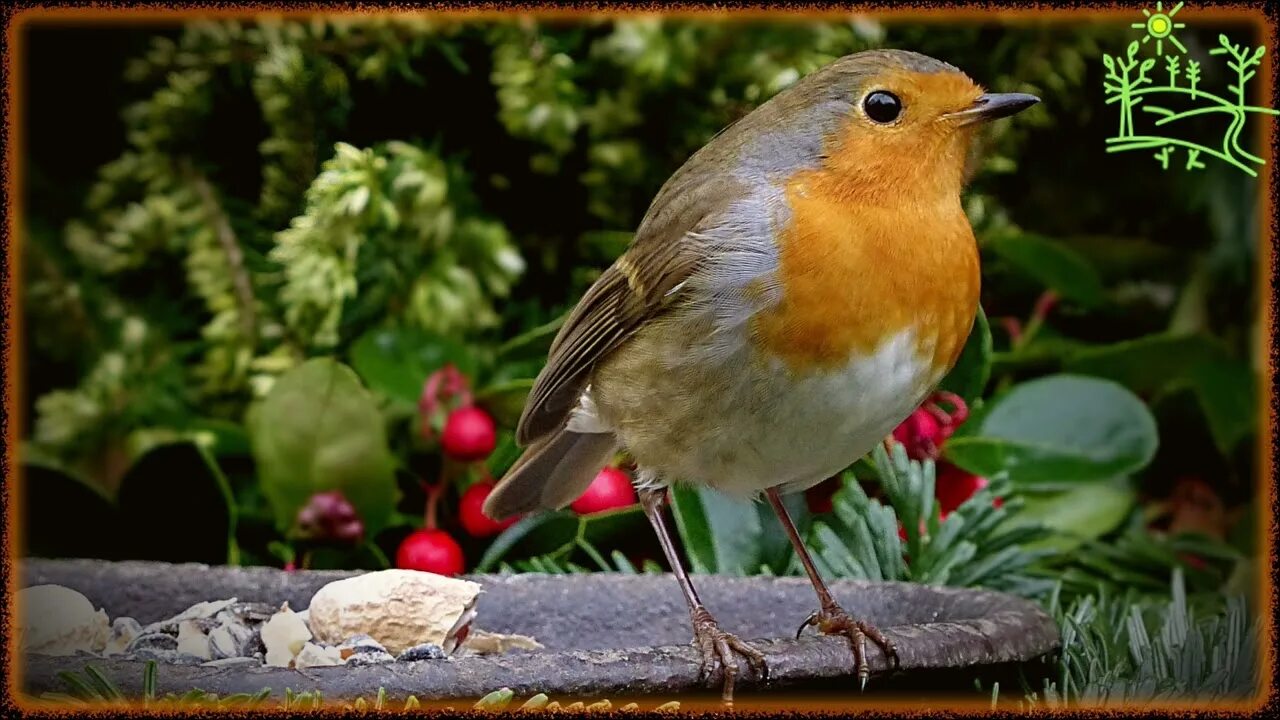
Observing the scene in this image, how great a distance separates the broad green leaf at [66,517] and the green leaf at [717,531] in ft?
2.57

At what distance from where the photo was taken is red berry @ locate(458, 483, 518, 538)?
1.92 m

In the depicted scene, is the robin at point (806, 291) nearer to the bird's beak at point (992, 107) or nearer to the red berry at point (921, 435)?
the bird's beak at point (992, 107)

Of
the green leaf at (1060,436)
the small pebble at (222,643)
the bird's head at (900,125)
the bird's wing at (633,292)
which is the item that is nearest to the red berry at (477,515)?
the bird's wing at (633,292)

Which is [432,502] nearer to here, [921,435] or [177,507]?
[177,507]

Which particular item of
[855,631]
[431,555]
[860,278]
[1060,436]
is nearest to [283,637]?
[431,555]

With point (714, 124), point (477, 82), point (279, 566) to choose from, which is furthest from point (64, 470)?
point (714, 124)

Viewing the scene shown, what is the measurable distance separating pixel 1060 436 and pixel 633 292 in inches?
26.0

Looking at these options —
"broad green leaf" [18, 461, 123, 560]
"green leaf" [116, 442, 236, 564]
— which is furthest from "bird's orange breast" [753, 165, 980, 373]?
"broad green leaf" [18, 461, 123, 560]

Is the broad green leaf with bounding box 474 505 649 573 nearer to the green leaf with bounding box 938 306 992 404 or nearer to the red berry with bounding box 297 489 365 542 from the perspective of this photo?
the red berry with bounding box 297 489 365 542

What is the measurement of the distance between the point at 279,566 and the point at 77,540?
0.91 feet

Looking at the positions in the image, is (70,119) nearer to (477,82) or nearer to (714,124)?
(477,82)

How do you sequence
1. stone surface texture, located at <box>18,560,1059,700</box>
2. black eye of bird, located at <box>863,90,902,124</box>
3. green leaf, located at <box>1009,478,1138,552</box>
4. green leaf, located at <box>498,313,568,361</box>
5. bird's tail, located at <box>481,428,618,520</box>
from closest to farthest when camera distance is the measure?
stone surface texture, located at <box>18,560,1059,700</box> → black eye of bird, located at <box>863,90,902,124</box> → bird's tail, located at <box>481,428,618,520</box> → green leaf, located at <box>498,313,568,361</box> → green leaf, located at <box>1009,478,1138,552</box>

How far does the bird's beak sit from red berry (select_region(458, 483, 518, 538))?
823 millimetres

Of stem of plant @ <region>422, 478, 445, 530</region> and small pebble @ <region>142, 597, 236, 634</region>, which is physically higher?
small pebble @ <region>142, 597, 236, 634</region>
